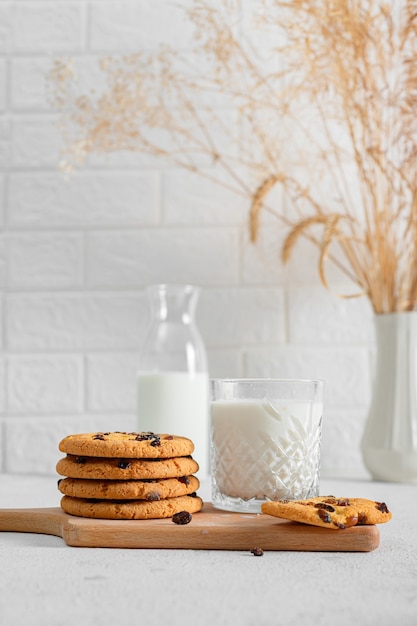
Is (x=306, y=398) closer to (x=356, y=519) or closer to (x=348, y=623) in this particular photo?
(x=356, y=519)

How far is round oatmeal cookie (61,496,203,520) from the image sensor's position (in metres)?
0.81

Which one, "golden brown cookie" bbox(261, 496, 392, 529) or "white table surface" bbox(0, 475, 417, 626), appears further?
"golden brown cookie" bbox(261, 496, 392, 529)

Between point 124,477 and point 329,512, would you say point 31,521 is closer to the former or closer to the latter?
point 124,477

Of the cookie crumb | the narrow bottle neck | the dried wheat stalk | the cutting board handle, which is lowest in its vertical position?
the cutting board handle

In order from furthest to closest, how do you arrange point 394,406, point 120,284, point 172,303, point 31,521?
1. point 120,284
2. point 172,303
3. point 394,406
4. point 31,521

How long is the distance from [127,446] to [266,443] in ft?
0.57

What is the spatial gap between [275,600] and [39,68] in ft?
4.98

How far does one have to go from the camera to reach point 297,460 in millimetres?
905

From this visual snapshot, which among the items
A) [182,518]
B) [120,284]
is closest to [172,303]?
[120,284]

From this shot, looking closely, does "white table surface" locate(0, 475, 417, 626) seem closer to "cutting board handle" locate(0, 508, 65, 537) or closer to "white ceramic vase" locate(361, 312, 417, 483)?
"cutting board handle" locate(0, 508, 65, 537)

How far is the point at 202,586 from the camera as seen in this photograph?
634mm

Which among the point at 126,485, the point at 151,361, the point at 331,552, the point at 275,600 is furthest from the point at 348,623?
the point at 151,361

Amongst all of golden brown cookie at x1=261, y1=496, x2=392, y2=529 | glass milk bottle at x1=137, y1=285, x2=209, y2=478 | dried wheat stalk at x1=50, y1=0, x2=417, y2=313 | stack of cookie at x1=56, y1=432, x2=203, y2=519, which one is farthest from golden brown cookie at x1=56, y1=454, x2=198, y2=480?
dried wheat stalk at x1=50, y1=0, x2=417, y2=313

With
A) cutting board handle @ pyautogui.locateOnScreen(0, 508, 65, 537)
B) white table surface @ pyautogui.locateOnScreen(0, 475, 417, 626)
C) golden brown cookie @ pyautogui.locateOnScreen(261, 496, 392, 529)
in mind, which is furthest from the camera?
cutting board handle @ pyautogui.locateOnScreen(0, 508, 65, 537)
